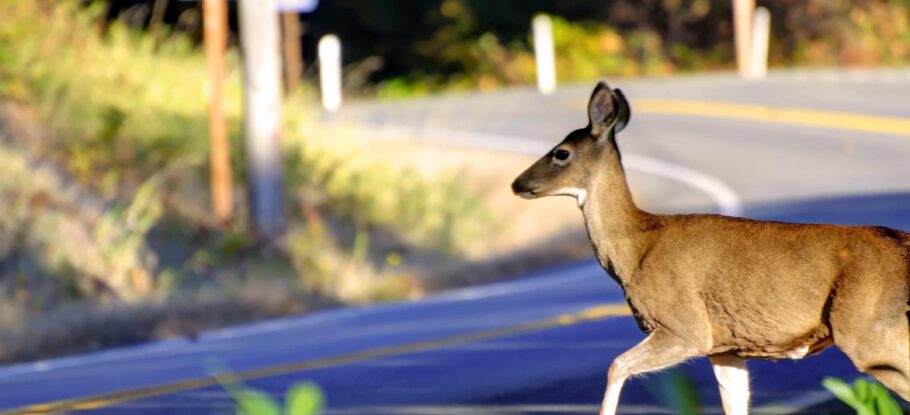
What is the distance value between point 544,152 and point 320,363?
1556cm

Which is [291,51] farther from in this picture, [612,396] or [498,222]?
[612,396]

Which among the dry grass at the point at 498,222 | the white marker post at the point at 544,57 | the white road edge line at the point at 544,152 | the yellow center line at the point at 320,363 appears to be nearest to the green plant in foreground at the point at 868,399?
the yellow center line at the point at 320,363

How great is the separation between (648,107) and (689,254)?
2807cm

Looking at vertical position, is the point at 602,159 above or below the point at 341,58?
below

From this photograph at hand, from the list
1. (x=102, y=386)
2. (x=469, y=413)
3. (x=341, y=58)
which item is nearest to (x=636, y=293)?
(x=469, y=413)

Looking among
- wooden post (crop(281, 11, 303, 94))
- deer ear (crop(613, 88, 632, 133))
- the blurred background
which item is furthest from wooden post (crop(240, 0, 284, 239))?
wooden post (crop(281, 11, 303, 94))

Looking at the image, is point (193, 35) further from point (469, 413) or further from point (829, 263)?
point (829, 263)

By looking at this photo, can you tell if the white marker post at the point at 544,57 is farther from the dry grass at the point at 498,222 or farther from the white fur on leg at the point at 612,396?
the white fur on leg at the point at 612,396

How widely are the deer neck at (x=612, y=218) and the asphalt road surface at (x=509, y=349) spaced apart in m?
0.62

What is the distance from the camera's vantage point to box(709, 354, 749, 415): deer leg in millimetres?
7098

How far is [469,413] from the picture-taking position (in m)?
9.74

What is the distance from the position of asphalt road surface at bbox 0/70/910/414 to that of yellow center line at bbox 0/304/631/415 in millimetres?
16

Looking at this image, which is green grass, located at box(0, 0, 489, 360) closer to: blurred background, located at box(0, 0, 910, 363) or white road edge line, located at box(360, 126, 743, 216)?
blurred background, located at box(0, 0, 910, 363)

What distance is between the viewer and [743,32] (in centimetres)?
4366
